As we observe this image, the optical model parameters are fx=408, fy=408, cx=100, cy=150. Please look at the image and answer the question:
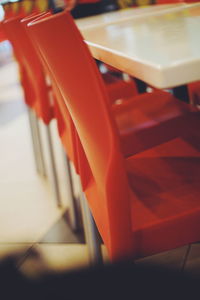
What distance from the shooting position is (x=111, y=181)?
2.27ft

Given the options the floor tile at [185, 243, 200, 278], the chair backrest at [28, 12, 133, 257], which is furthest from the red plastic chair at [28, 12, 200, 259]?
the floor tile at [185, 243, 200, 278]

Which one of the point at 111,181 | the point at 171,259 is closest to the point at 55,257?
the point at 171,259

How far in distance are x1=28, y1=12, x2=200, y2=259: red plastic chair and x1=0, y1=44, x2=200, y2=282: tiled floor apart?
1.19 ft

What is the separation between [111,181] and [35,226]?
4.34 ft

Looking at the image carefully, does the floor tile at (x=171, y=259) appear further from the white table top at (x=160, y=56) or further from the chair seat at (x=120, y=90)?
the white table top at (x=160, y=56)

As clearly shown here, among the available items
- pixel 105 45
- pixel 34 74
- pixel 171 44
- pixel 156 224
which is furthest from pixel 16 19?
pixel 156 224

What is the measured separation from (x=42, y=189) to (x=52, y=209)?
27cm

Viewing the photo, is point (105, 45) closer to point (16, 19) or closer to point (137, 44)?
point (137, 44)

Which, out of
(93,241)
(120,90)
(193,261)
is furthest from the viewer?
(120,90)

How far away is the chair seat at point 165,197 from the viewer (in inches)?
30.0

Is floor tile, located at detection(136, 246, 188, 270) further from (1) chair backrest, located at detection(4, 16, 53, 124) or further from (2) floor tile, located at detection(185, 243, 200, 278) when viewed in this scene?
(1) chair backrest, located at detection(4, 16, 53, 124)

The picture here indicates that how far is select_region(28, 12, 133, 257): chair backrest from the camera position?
0.64 metres

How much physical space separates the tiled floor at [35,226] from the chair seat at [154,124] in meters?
0.36

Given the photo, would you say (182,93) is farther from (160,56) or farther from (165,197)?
(160,56)
